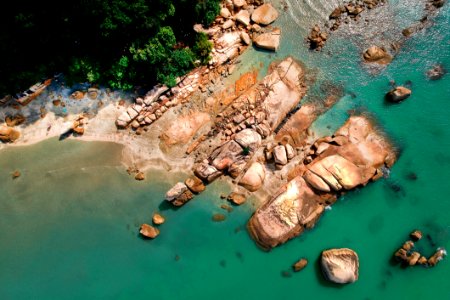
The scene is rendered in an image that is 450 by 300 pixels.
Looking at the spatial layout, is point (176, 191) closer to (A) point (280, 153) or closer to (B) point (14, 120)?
(A) point (280, 153)

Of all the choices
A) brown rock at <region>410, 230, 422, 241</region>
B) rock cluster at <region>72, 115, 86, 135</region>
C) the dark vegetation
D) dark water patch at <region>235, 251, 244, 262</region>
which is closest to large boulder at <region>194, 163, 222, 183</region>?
dark water patch at <region>235, 251, 244, 262</region>

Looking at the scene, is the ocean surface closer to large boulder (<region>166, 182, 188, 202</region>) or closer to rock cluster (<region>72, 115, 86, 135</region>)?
large boulder (<region>166, 182, 188, 202</region>)

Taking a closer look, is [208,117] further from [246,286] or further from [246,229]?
[246,286]

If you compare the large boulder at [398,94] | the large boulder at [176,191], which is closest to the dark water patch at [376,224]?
the large boulder at [398,94]

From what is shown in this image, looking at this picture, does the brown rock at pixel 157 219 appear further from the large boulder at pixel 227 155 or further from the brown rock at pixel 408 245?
the brown rock at pixel 408 245

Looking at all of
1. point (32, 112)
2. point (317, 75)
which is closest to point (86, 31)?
point (32, 112)
